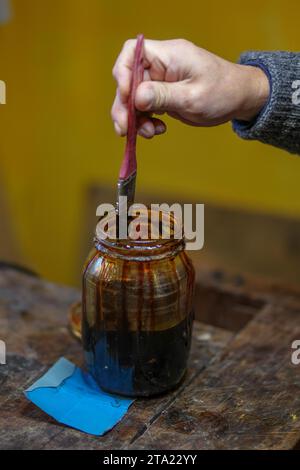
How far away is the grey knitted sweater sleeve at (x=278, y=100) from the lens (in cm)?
92

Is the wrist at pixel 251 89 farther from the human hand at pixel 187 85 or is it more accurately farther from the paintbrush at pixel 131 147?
the paintbrush at pixel 131 147

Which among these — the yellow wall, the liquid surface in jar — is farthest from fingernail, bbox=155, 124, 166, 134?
the yellow wall

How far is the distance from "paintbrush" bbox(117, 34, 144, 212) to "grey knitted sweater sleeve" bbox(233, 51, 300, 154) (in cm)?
19

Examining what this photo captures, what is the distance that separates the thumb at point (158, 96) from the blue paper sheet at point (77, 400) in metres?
0.37

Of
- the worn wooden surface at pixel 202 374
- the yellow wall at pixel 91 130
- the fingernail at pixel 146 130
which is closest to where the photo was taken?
the worn wooden surface at pixel 202 374

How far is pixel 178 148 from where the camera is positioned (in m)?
1.96

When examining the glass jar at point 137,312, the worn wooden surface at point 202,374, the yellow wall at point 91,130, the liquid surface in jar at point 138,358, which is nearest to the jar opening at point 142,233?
the glass jar at point 137,312

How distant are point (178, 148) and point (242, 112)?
3.38 ft

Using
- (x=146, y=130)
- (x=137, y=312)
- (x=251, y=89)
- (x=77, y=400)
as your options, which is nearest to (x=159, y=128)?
(x=146, y=130)

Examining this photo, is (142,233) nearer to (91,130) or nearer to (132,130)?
(132,130)

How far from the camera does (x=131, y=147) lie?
83 cm

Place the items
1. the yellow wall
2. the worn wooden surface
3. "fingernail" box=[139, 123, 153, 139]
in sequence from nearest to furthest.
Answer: the worn wooden surface, "fingernail" box=[139, 123, 153, 139], the yellow wall

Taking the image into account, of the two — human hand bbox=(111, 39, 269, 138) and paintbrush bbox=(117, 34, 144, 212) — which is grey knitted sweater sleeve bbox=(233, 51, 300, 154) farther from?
paintbrush bbox=(117, 34, 144, 212)

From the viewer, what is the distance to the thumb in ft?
2.68
